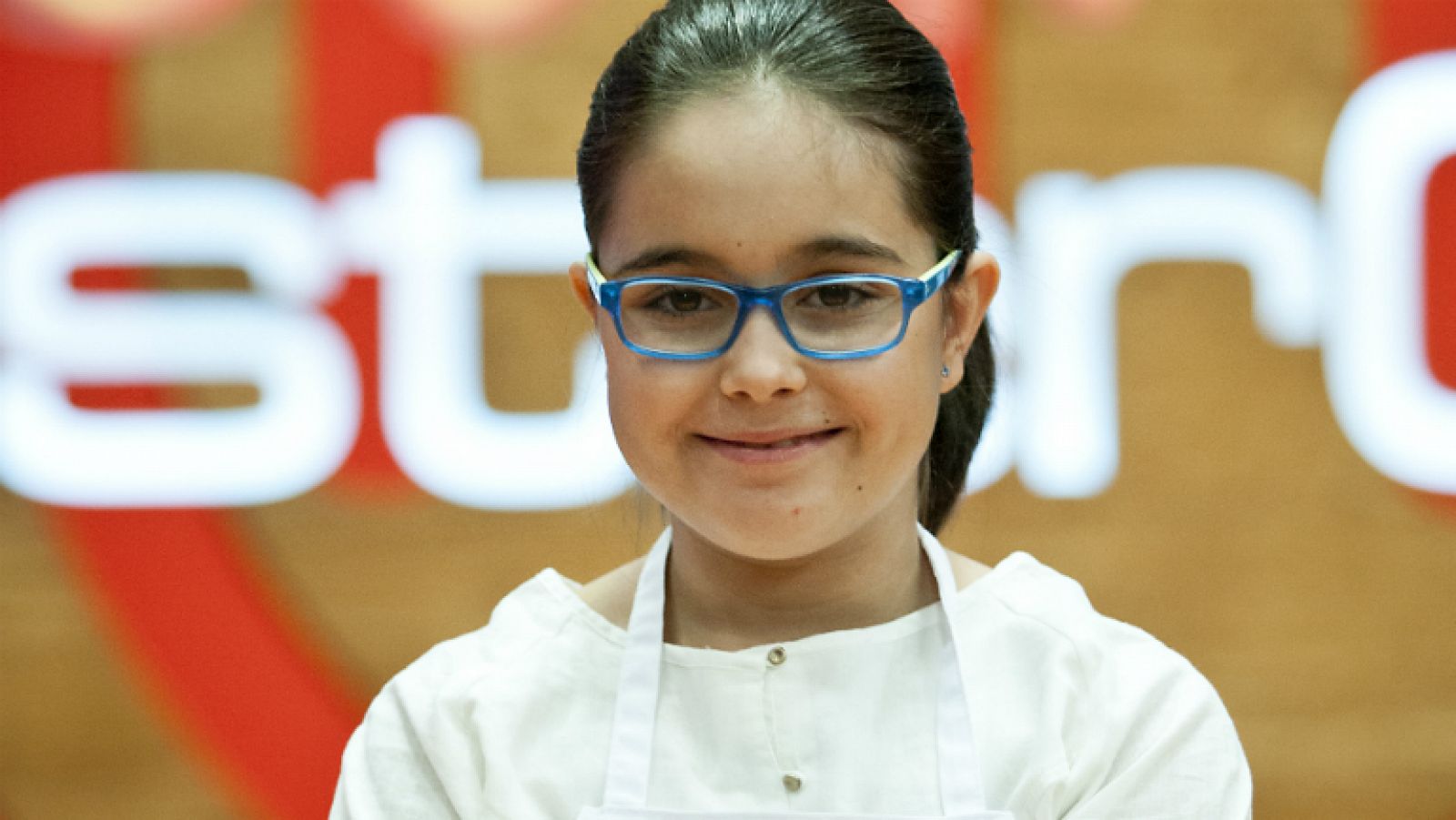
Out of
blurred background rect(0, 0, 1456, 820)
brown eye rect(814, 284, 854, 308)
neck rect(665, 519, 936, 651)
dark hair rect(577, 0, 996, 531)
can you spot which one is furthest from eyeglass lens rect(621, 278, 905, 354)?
blurred background rect(0, 0, 1456, 820)

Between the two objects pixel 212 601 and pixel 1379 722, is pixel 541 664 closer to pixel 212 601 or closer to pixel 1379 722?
pixel 212 601

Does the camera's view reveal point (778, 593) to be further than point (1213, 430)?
No

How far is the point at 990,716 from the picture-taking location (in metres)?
1.34

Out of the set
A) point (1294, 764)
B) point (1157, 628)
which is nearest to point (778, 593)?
point (1157, 628)

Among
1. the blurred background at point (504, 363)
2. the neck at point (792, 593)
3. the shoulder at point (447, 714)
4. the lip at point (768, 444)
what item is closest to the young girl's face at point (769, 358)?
the lip at point (768, 444)

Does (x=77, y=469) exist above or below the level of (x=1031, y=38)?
below

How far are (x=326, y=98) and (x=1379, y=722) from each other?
2.22 m

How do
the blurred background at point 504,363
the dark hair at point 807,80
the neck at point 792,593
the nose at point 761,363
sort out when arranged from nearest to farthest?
the nose at point 761,363, the dark hair at point 807,80, the neck at point 792,593, the blurred background at point 504,363

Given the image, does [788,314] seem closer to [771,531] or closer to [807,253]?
[807,253]

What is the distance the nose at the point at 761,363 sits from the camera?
3.96 ft

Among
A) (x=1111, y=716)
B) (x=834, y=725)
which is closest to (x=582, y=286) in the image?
(x=834, y=725)

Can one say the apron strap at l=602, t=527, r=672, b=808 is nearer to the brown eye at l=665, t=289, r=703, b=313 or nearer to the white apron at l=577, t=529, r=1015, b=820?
the white apron at l=577, t=529, r=1015, b=820

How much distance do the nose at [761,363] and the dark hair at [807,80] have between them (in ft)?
0.59

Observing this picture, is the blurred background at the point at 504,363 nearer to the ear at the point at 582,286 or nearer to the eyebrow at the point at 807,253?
the ear at the point at 582,286
